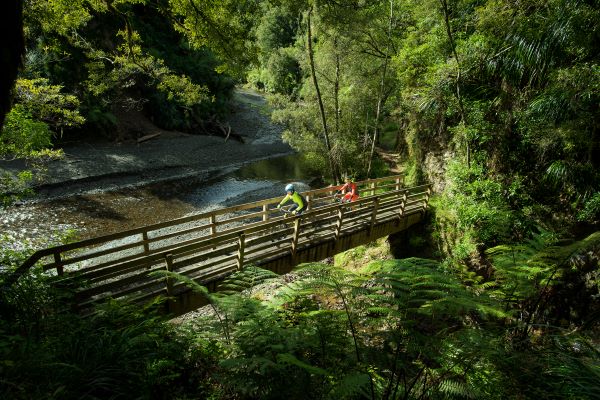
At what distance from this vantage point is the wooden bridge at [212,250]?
592 cm

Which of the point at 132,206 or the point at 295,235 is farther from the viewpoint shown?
the point at 132,206

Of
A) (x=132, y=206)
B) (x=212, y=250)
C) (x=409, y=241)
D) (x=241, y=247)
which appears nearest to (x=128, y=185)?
(x=132, y=206)

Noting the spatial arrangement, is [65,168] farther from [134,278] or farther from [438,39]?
[438,39]

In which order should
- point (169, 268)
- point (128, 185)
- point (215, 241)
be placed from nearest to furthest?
1. point (169, 268)
2. point (215, 241)
3. point (128, 185)

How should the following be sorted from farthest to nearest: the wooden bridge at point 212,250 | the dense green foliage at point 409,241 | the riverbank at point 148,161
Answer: the riverbank at point 148,161
the wooden bridge at point 212,250
the dense green foliage at point 409,241

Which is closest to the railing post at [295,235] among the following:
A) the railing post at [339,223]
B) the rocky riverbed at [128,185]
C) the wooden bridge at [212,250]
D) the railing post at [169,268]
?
the wooden bridge at [212,250]

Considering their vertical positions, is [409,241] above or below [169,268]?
below

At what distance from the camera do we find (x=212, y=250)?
320 inches

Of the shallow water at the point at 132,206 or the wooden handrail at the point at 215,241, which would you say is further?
the shallow water at the point at 132,206

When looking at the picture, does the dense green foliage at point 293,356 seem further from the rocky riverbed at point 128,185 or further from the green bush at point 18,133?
the rocky riverbed at point 128,185

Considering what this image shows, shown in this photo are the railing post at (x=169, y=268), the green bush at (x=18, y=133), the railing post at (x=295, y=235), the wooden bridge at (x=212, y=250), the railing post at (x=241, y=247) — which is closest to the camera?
the wooden bridge at (x=212, y=250)

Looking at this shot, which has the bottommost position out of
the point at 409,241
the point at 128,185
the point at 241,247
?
the point at 409,241

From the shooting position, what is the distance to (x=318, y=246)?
9742 mm

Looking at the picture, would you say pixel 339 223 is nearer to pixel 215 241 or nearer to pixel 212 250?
pixel 212 250
